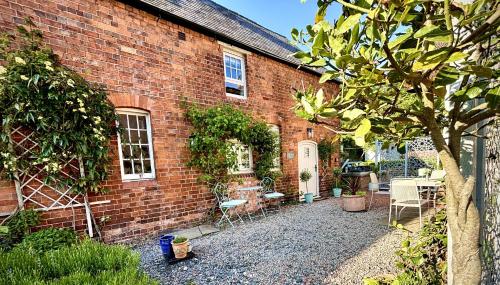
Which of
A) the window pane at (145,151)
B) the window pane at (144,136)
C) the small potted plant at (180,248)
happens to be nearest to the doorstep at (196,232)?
the small potted plant at (180,248)

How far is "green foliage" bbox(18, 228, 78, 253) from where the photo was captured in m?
3.30

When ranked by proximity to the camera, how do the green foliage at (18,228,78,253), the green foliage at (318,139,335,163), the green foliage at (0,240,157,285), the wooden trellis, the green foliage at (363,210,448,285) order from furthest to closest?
the green foliage at (318,139,335,163) → the wooden trellis → the green foliage at (18,228,78,253) → the green foliage at (363,210,448,285) → the green foliage at (0,240,157,285)

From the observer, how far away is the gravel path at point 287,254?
3.07 meters

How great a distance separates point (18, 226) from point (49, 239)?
534 mm

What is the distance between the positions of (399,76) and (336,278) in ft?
9.37

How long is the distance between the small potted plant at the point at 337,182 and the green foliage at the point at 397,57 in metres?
8.66

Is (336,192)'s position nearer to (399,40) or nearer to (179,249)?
(179,249)

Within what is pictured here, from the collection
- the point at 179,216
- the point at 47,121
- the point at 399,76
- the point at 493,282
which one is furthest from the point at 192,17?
the point at 493,282

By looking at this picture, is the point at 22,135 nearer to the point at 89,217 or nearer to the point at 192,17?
the point at 89,217

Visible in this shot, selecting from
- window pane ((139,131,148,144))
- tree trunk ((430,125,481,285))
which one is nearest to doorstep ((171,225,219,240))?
window pane ((139,131,148,144))

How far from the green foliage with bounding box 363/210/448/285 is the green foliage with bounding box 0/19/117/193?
4.39 meters

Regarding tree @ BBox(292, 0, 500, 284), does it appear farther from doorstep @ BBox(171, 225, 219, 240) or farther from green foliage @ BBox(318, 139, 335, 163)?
green foliage @ BBox(318, 139, 335, 163)

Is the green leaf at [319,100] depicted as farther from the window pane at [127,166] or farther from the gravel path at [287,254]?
the window pane at [127,166]

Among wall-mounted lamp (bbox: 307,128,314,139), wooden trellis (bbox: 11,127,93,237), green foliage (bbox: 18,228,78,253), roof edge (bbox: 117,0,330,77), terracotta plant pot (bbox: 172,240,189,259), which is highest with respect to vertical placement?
roof edge (bbox: 117,0,330,77)
